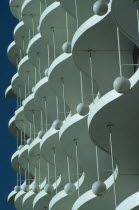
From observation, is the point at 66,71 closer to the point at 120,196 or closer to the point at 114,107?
the point at 120,196

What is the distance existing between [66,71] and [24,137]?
1442 cm

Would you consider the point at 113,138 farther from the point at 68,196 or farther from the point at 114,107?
the point at 68,196

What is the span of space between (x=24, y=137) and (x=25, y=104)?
486cm

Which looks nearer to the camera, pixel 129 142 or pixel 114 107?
pixel 114 107

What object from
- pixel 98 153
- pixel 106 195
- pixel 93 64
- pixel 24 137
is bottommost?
pixel 106 195

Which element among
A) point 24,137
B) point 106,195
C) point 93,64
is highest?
point 24,137

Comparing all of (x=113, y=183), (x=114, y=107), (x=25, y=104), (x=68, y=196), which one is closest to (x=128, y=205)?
(x=114, y=107)

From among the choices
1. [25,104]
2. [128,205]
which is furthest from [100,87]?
[25,104]

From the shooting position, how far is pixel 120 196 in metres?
31.6

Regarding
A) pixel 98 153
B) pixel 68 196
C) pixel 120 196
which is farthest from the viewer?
pixel 68 196

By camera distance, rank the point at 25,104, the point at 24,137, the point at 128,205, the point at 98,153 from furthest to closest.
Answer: the point at 24,137 → the point at 25,104 → the point at 98,153 → the point at 128,205

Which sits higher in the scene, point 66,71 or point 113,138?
point 66,71

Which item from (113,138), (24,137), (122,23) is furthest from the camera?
(24,137)

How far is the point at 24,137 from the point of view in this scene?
51.7 metres
